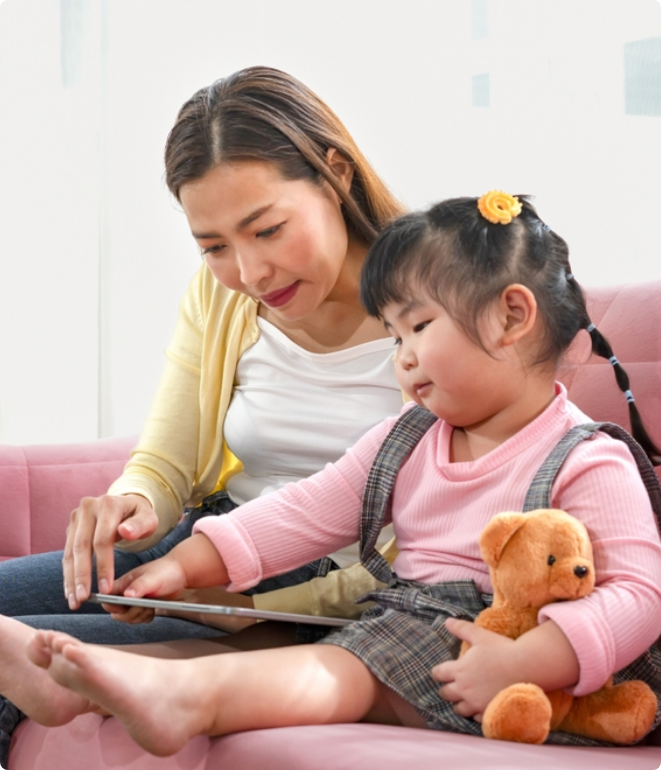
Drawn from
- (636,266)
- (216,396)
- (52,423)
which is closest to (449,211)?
(216,396)

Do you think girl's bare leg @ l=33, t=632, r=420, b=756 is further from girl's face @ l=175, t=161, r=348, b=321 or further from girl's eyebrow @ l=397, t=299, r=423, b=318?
girl's face @ l=175, t=161, r=348, b=321

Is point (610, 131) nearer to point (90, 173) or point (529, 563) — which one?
point (529, 563)

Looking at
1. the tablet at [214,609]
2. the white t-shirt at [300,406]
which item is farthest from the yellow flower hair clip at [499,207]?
the tablet at [214,609]

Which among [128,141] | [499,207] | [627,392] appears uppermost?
[128,141]

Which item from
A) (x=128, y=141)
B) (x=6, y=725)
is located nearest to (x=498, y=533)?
(x=6, y=725)

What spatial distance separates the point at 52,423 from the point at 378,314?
189 cm

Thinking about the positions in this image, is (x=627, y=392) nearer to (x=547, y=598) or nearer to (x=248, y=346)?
(x=547, y=598)

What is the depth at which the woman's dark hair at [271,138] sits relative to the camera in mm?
1212

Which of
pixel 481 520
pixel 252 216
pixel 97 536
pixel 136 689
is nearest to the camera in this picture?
pixel 136 689

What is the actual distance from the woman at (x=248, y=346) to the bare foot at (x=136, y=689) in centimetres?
29

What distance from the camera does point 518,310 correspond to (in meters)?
1.00

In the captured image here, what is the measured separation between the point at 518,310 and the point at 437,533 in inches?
9.6

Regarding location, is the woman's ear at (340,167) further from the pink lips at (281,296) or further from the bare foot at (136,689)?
the bare foot at (136,689)

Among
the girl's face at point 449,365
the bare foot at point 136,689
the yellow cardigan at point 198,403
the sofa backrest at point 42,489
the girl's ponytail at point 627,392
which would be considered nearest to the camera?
the bare foot at point 136,689
